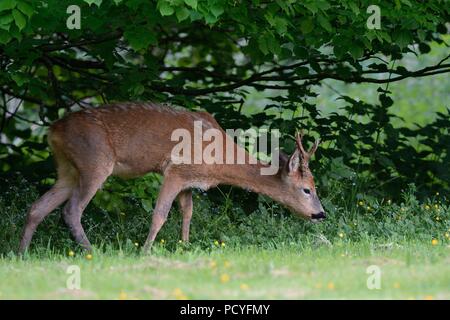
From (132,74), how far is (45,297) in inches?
184

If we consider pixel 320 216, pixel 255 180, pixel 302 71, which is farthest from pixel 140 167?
pixel 302 71

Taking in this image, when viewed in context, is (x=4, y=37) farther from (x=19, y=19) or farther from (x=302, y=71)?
(x=302, y=71)

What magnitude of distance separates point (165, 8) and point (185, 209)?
2650 millimetres

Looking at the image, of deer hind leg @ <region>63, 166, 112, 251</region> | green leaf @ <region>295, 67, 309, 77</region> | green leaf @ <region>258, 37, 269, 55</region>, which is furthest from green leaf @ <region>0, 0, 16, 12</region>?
green leaf @ <region>295, 67, 309, 77</region>

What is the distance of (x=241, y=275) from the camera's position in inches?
297

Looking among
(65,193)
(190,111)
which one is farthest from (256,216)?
(65,193)

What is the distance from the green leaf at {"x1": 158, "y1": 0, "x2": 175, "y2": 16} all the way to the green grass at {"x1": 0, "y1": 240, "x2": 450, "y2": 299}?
1.98 m

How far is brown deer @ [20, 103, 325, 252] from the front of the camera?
10.4 metres

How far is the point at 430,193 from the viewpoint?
13.2m

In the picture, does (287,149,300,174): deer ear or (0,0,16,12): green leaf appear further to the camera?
(287,149,300,174): deer ear

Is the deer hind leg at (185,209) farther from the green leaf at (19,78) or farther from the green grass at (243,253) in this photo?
the green leaf at (19,78)

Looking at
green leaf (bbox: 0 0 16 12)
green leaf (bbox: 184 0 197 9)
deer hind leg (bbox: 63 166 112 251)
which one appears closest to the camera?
green leaf (bbox: 0 0 16 12)

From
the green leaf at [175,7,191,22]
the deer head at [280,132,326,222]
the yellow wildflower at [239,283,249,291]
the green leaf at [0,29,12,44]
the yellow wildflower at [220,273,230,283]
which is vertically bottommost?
the yellow wildflower at [239,283,249,291]

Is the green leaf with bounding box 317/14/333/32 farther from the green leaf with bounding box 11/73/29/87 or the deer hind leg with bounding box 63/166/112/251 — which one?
the green leaf with bounding box 11/73/29/87
